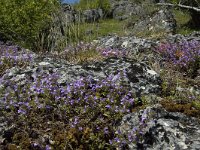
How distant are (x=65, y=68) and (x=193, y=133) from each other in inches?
124

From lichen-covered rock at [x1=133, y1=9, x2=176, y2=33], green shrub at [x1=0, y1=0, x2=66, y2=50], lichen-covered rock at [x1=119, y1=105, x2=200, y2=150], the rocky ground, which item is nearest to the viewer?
lichen-covered rock at [x1=119, y1=105, x2=200, y2=150]

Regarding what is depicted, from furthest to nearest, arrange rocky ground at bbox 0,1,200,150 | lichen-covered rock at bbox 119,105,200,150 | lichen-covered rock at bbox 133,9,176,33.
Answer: lichen-covered rock at bbox 133,9,176,33
rocky ground at bbox 0,1,200,150
lichen-covered rock at bbox 119,105,200,150

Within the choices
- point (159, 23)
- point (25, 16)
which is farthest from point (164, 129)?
point (159, 23)

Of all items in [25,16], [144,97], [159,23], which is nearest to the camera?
[144,97]

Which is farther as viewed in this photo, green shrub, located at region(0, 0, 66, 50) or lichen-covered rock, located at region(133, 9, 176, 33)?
lichen-covered rock, located at region(133, 9, 176, 33)

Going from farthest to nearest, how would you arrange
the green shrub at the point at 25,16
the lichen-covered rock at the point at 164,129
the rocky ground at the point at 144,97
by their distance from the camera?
the green shrub at the point at 25,16
the rocky ground at the point at 144,97
the lichen-covered rock at the point at 164,129

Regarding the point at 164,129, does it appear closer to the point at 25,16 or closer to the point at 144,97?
the point at 144,97

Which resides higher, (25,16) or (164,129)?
(164,129)

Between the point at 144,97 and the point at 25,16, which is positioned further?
the point at 25,16

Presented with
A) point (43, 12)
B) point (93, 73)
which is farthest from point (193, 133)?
point (43, 12)

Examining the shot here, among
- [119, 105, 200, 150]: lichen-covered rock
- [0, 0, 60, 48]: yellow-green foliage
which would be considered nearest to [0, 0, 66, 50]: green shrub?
[0, 0, 60, 48]: yellow-green foliage

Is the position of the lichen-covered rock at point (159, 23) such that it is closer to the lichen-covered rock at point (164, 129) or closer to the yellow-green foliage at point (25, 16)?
the yellow-green foliage at point (25, 16)

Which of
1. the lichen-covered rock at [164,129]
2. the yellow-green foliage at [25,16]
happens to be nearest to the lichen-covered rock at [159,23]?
the yellow-green foliage at [25,16]

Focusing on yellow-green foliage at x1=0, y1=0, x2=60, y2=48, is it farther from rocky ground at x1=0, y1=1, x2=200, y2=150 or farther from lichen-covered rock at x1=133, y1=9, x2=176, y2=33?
rocky ground at x1=0, y1=1, x2=200, y2=150
